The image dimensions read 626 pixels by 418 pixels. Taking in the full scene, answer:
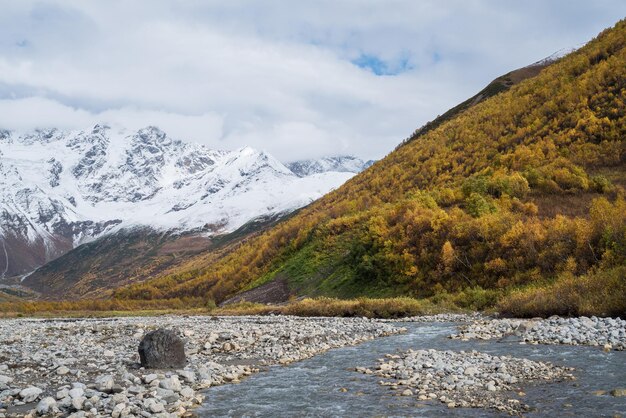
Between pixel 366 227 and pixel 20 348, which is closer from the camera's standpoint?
pixel 20 348

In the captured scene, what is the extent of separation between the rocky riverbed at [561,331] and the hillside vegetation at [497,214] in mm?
2926

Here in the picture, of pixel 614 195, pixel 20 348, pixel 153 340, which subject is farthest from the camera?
pixel 614 195

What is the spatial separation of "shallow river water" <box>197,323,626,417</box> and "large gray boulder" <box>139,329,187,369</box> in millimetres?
3260

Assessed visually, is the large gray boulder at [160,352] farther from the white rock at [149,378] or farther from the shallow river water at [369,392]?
the shallow river water at [369,392]

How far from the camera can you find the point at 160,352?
19156 mm

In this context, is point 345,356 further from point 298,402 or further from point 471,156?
point 471,156

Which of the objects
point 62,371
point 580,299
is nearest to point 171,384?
point 62,371

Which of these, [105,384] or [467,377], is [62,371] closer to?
[105,384]

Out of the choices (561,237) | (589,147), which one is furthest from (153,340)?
(589,147)

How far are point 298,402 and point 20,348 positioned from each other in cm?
1904

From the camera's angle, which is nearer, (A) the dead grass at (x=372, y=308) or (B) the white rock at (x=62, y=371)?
(B) the white rock at (x=62, y=371)

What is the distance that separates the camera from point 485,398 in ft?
45.2

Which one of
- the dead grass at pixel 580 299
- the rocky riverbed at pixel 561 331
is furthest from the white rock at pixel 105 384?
the dead grass at pixel 580 299

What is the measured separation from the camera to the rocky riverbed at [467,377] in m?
13.7
